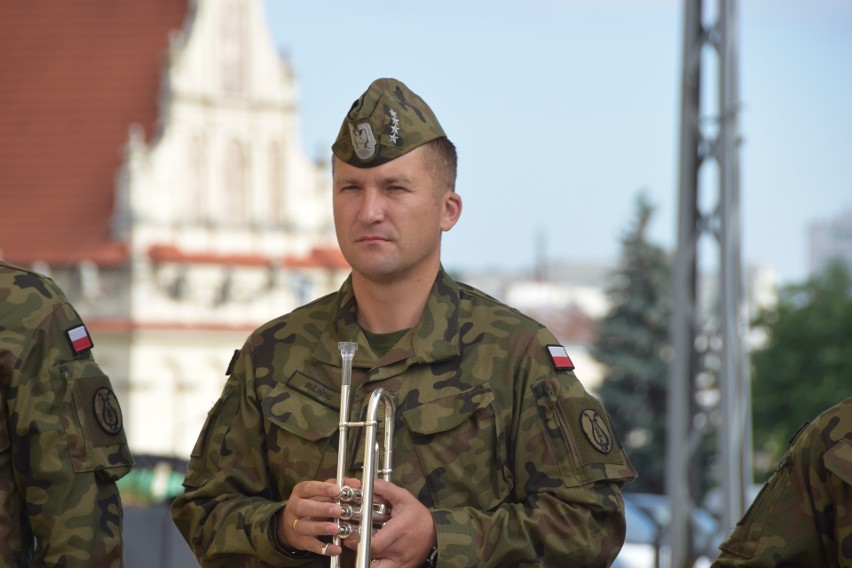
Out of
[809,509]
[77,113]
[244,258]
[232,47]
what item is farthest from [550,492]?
[77,113]

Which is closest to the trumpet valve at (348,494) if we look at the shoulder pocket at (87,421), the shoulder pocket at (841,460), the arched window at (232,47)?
the shoulder pocket at (87,421)

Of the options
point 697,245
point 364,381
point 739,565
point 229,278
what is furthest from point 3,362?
point 229,278

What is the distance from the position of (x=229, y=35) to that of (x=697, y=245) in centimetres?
3715

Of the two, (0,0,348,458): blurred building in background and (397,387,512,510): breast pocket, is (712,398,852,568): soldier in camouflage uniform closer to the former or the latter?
(397,387,512,510): breast pocket

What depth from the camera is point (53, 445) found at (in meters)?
2.79

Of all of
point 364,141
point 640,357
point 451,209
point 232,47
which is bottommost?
point 640,357

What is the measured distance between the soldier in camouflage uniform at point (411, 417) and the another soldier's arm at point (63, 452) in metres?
0.15

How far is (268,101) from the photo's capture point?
43.9 metres

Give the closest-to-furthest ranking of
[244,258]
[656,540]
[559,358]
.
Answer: [559,358] → [656,540] → [244,258]

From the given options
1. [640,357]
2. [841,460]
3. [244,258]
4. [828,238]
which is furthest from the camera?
[828,238]

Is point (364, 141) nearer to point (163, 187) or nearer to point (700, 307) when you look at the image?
point (700, 307)

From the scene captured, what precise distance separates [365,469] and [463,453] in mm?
238

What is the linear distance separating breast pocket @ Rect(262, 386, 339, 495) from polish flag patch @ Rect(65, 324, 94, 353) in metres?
0.34

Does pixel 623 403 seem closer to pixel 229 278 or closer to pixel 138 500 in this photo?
pixel 229 278
